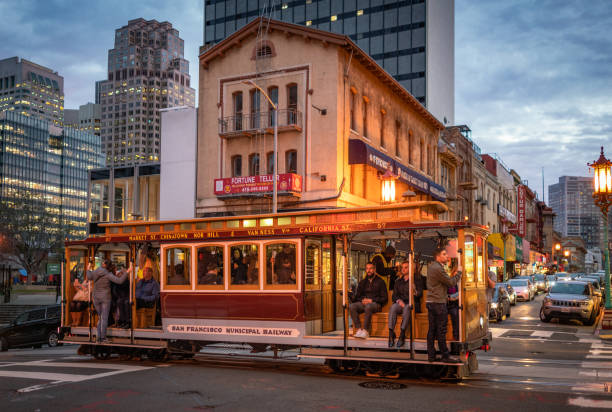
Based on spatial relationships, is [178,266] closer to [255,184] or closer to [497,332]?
[497,332]

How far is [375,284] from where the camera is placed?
12.2 metres

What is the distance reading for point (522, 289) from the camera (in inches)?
1511

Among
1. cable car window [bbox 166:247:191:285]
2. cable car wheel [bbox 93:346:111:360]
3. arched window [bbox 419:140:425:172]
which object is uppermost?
arched window [bbox 419:140:425:172]

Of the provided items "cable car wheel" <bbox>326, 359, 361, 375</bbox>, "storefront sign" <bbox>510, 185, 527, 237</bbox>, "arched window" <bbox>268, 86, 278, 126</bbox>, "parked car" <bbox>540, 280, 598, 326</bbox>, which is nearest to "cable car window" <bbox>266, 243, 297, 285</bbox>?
"cable car wheel" <bbox>326, 359, 361, 375</bbox>

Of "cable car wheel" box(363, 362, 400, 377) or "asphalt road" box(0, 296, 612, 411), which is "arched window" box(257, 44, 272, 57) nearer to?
"asphalt road" box(0, 296, 612, 411)

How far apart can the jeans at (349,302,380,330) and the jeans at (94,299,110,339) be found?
19.9 ft

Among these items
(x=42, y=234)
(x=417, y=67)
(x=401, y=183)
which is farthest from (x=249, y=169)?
(x=42, y=234)

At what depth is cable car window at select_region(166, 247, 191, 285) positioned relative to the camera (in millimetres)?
13966

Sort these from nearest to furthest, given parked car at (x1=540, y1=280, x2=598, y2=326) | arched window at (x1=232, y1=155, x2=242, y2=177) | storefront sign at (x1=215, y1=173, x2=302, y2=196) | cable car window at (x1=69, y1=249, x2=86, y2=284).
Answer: cable car window at (x1=69, y1=249, x2=86, y2=284) < parked car at (x1=540, y1=280, x2=598, y2=326) < storefront sign at (x1=215, y1=173, x2=302, y2=196) < arched window at (x1=232, y1=155, x2=242, y2=177)

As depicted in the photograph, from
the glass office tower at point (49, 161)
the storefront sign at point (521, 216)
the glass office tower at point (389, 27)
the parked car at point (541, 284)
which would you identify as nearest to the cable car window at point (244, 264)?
the parked car at point (541, 284)

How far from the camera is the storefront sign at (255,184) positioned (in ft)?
97.9

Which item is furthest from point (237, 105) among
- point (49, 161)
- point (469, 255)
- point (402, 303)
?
point (49, 161)

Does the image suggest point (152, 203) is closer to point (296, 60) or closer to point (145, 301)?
point (296, 60)

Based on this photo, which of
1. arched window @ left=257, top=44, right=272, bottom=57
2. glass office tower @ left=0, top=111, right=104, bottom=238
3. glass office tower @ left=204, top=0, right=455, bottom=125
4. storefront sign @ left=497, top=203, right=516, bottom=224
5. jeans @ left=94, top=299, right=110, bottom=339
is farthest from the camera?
glass office tower @ left=0, top=111, right=104, bottom=238
